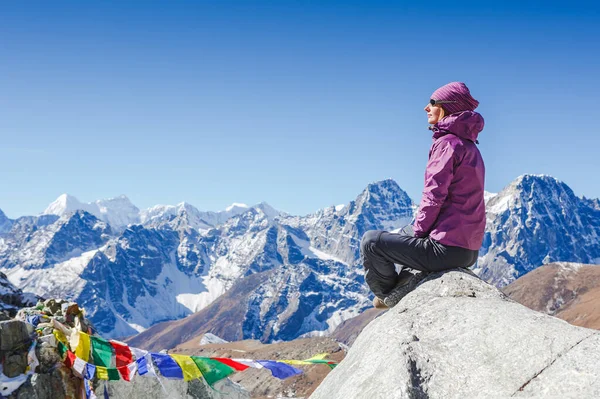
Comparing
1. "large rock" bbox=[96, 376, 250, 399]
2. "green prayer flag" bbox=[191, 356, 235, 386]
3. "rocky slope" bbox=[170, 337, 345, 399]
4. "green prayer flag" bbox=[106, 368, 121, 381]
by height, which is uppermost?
"green prayer flag" bbox=[191, 356, 235, 386]

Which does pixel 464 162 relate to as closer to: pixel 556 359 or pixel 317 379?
pixel 556 359

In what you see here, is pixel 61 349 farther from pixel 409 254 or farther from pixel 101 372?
pixel 409 254

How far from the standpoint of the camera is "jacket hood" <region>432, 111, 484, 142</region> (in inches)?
322

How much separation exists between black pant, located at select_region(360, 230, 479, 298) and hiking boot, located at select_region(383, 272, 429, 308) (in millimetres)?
198

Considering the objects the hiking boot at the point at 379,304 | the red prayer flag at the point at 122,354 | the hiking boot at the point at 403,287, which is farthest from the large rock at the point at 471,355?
the red prayer flag at the point at 122,354

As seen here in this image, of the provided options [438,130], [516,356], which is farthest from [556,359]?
[438,130]

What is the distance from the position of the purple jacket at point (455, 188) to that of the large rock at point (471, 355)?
1.06 m

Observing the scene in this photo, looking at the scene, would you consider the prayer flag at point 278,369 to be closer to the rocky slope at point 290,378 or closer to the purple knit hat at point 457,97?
the purple knit hat at point 457,97

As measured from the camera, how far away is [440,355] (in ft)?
19.2

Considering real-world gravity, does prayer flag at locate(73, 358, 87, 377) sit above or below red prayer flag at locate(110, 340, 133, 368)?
below

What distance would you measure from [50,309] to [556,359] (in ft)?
71.8

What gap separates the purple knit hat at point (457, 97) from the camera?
28.0ft

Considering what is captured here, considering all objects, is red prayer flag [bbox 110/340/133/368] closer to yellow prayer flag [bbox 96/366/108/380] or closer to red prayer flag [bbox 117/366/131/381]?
red prayer flag [bbox 117/366/131/381]

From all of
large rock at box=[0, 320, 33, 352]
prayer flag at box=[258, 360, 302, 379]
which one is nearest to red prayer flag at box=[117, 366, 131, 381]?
large rock at box=[0, 320, 33, 352]
